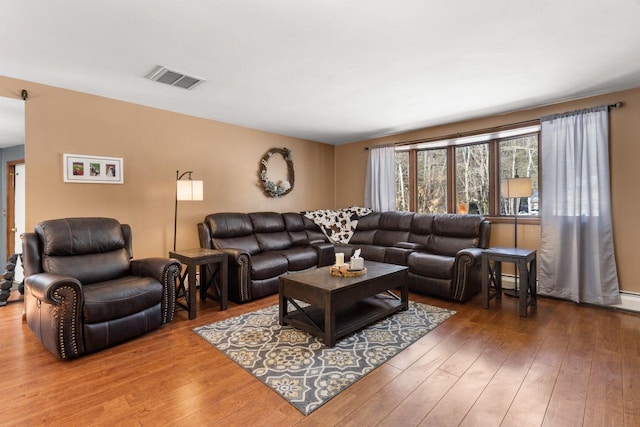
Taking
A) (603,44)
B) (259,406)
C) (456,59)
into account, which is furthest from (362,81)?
(259,406)

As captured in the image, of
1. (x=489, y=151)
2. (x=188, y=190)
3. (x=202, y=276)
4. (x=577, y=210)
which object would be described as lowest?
(x=202, y=276)

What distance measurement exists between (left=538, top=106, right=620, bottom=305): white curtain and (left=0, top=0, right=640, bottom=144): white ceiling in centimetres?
43

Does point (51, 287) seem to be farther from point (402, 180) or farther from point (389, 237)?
point (402, 180)

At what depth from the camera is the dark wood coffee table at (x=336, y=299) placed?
2547mm

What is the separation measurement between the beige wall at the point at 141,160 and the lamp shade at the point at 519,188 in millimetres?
3425

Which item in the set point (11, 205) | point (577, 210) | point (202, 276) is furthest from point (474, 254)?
point (11, 205)

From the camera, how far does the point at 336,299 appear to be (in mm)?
2562

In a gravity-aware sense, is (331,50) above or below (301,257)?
above

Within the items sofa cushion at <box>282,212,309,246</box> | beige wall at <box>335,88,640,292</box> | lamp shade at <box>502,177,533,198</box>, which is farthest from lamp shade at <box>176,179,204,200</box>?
beige wall at <box>335,88,640,292</box>

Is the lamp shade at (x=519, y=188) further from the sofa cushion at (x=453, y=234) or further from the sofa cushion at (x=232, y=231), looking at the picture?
the sofa cushion at (x=232, y=231)

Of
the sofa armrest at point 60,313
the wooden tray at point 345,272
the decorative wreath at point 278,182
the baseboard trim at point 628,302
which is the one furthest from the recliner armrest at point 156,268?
the baseboard trim at point 628,302

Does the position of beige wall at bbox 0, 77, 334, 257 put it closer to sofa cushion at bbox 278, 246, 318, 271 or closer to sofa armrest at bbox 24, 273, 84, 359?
sofa cushion at bbox 278, 246, 318, 271

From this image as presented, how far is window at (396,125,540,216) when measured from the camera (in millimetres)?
4129

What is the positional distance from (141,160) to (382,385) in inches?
144
